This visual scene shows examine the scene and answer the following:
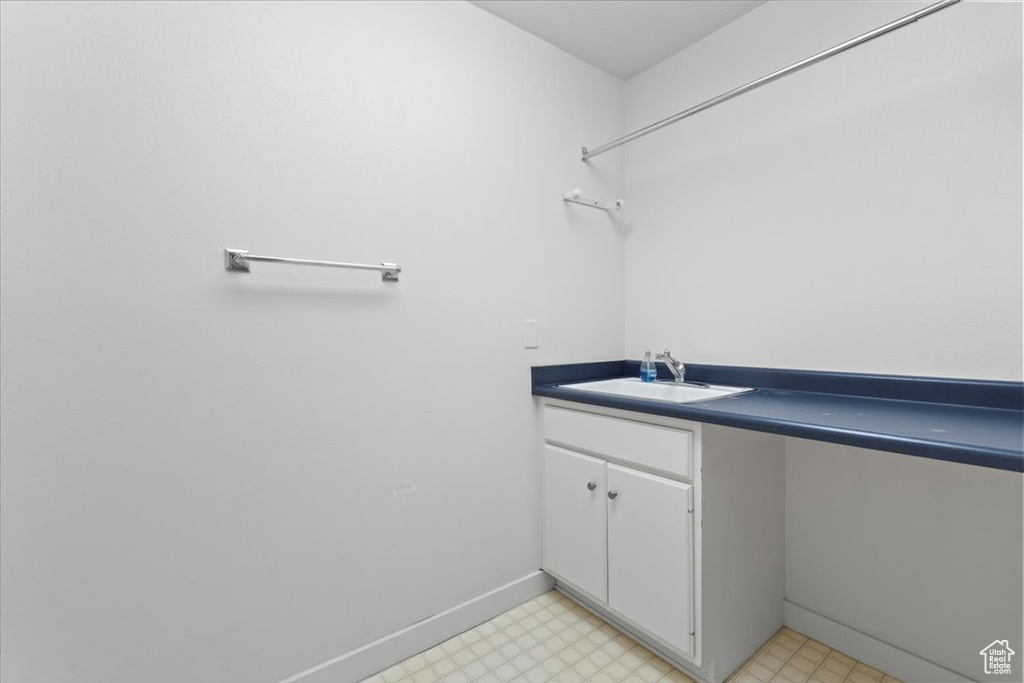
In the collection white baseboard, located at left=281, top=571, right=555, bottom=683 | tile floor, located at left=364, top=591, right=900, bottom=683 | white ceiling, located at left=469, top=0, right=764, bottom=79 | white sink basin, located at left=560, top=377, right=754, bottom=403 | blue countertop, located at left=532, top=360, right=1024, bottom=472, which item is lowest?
tile floor, located at left=364, top=591, right=900, bottom=683

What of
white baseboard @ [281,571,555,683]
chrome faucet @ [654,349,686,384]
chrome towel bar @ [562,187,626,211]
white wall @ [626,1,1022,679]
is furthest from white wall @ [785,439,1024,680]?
chrome towel bar @ [562,187,626,211]

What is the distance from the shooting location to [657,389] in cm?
184

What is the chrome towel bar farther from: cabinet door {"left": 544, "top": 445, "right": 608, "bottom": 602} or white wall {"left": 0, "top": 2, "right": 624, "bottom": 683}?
cabinet door {"left": 544, "top": 445, "right": 608, "bottom": 602}

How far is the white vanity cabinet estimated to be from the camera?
127 centimetres

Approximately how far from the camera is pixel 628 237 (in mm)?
2135

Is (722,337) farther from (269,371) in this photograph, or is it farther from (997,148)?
(269,371)

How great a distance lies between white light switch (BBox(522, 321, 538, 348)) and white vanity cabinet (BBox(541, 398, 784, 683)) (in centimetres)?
30

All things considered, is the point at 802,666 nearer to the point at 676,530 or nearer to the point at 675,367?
the point at 676,530

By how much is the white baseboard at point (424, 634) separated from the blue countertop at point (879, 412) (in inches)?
31.6

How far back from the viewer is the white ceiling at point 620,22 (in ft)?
5.35

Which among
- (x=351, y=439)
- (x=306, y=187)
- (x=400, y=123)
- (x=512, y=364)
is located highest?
(x=400, y=123)

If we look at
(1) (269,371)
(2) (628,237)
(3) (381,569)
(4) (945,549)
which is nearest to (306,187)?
(1) (269,371)

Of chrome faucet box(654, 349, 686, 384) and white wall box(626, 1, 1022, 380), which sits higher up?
white wall box(626, 1, 1022, 380)

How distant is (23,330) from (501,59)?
167 centimetres
